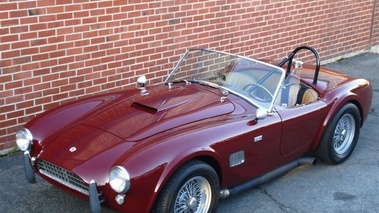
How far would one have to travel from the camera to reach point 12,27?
5.42 m

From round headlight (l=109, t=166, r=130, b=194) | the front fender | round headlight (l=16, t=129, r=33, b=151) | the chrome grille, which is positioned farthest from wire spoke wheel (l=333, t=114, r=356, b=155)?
round headlight (l=16, t=129, r=33, b=151)

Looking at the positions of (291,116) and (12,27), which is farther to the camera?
(12,27)

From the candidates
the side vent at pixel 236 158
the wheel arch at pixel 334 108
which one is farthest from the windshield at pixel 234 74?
the wheel arch at pixel 334 108

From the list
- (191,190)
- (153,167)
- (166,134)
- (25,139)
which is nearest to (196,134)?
(166,134)

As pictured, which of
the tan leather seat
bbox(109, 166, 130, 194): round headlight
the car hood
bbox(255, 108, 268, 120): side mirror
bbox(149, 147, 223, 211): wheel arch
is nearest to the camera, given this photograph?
bbox(109, 166, 130, 194): round headlight

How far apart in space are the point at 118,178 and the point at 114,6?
292 centimetres

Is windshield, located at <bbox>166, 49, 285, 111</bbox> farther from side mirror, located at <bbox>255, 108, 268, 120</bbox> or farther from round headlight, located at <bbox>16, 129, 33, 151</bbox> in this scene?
round headlight, located at <bbox>16, 129, 33, 151</bbox>

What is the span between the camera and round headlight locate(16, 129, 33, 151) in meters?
4.42

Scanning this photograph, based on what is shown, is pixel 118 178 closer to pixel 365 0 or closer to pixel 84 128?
pixel 84 128

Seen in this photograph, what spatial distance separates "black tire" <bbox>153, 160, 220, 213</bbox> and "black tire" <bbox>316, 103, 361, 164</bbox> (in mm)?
1529

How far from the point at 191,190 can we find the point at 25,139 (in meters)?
1.34

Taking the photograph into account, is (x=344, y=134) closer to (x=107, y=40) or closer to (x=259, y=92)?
(x=259, y=92)

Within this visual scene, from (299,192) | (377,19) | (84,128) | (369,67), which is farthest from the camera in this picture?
(377,19)

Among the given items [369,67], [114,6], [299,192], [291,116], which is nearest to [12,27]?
[114,6]
